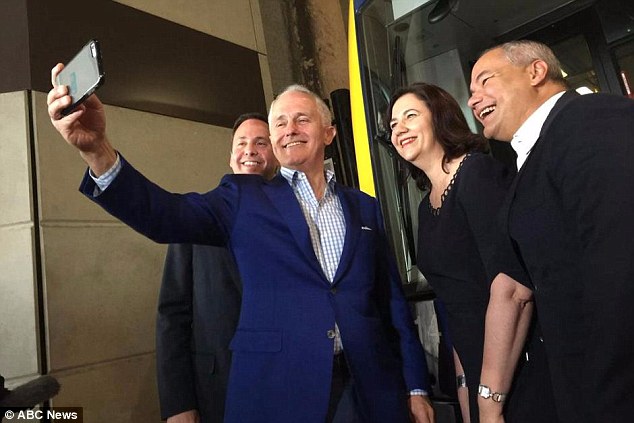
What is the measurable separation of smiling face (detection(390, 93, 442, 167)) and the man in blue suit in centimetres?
25

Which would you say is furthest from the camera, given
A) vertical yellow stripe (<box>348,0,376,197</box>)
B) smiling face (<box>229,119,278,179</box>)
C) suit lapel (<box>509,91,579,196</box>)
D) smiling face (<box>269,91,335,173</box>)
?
vertical yellow stripe (<box>348,0,376,197</box>)

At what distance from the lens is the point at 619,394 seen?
0.68 meters

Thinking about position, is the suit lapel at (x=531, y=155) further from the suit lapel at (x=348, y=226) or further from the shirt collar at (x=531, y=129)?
the suit lapel at (x=348, y=226)

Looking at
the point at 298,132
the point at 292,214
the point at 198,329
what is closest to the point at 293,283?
the point at 292,214

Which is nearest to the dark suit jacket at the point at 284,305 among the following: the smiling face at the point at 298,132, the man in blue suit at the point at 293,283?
the man in blue suit at the point at 293,283

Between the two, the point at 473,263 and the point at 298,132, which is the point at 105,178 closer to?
the point at 298,132

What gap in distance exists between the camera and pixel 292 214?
122 centimetres

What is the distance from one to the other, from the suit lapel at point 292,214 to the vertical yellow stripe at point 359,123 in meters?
1.30

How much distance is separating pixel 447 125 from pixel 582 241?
70cm

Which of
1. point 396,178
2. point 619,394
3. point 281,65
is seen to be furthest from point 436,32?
point 619,394

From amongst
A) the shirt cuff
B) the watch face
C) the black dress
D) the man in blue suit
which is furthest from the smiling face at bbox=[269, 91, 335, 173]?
the watch face

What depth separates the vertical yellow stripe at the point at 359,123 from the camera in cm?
258

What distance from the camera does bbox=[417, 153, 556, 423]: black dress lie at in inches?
41.6

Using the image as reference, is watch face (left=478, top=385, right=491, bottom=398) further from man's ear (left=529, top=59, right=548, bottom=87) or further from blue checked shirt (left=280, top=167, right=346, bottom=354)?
man's ear (left=529, top=59, right=548, bottom=87)
